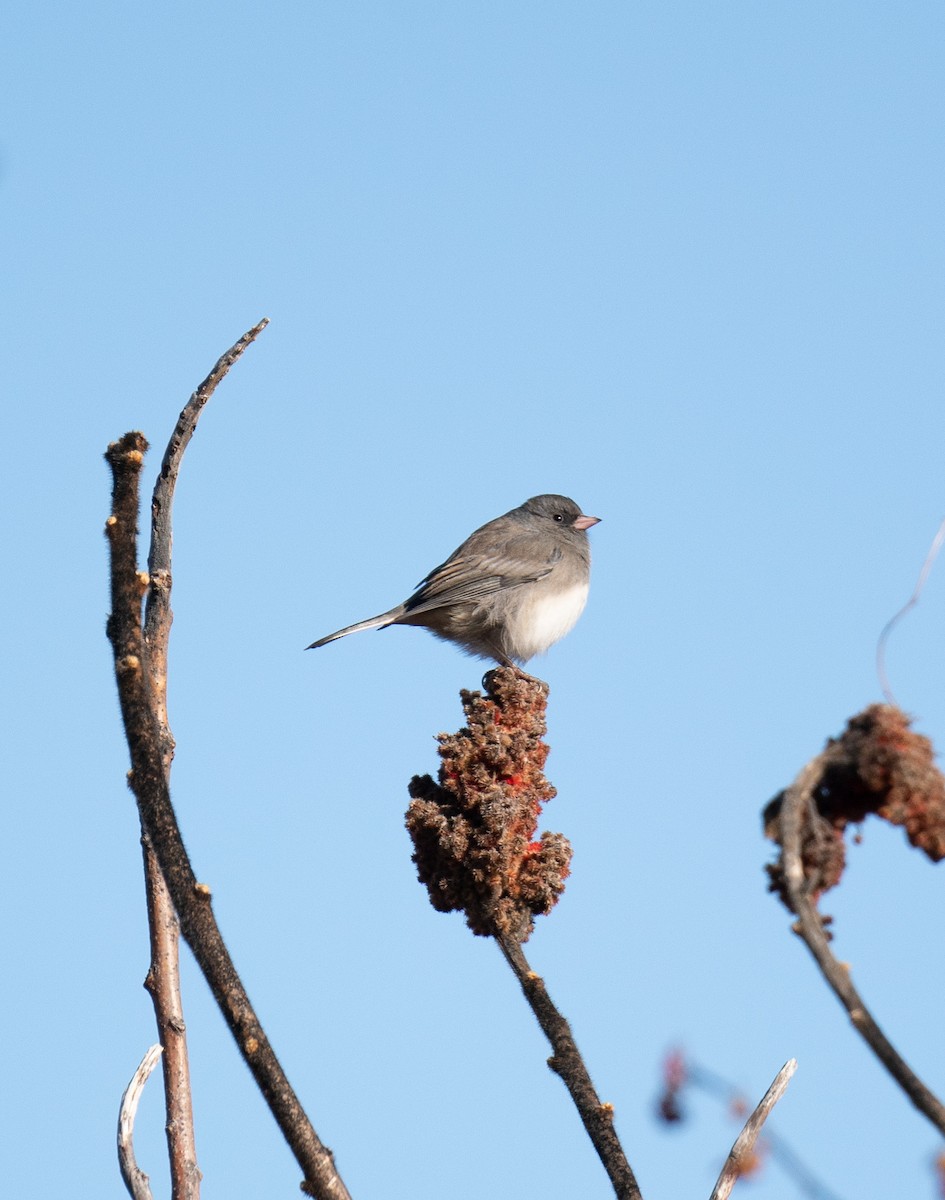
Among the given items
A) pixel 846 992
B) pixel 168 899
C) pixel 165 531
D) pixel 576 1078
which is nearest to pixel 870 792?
pixel 846 992

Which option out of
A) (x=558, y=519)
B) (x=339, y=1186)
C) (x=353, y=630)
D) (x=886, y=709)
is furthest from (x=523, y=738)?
(x=558, y=519)

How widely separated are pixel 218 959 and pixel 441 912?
1595 mm

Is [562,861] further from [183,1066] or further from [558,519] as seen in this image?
[558,519]

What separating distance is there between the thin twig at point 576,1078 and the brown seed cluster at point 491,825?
0.17 m

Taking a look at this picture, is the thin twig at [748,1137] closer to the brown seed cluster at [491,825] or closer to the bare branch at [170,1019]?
the brown seed cluster at [491,825]

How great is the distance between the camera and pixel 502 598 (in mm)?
8391

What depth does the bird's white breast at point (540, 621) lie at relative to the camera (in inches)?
329

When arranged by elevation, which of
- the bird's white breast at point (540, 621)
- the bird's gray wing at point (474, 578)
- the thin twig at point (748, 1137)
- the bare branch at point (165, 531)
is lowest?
the thin twig at point (748, 1137)

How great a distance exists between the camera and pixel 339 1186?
2.45 metres

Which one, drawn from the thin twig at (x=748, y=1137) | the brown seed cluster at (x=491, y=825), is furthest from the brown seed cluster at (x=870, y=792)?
the brown seed cluster at (x=491, y=825)

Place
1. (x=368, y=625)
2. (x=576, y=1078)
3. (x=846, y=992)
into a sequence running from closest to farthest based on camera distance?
1. (x=846, y=992)
2. (x=576, y=1078)
3. (x=368, y=625)

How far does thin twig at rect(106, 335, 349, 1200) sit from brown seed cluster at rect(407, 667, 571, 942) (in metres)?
1.42

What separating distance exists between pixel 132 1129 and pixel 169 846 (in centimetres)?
126

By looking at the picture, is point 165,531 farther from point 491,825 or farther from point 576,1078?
point 576,1078
